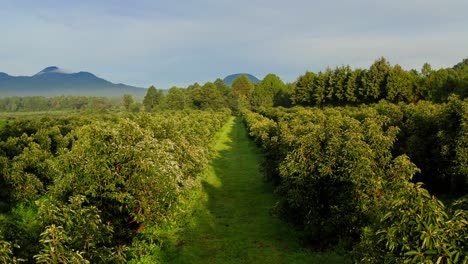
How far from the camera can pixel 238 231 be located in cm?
2344

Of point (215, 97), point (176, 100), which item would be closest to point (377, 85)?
point (215, 97)

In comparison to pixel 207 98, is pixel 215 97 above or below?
above

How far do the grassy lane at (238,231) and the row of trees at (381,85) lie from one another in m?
49.2

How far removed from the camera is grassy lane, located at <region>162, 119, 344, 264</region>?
19.3 m

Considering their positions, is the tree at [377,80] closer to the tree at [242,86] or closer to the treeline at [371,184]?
the treeline at [371,184]

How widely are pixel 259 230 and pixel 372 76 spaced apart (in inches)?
2819

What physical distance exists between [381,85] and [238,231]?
70925 millimetres

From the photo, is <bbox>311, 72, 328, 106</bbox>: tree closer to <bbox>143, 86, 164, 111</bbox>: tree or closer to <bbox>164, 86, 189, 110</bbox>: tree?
<bbox>164, 86, 189, 110</bbox>: tree

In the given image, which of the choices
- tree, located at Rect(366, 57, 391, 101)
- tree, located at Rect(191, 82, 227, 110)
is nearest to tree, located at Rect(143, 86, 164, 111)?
tree, located at Rect(191, 82, 227, 110)

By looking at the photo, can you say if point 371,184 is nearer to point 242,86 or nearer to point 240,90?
point 240,90

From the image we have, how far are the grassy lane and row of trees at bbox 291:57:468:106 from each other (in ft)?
162

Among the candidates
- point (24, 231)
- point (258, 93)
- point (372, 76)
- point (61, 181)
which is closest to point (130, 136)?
point (61, 181)

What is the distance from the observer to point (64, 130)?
167ft

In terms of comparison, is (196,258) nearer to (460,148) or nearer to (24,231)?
(24,231)
